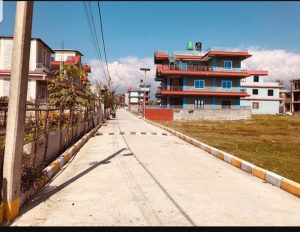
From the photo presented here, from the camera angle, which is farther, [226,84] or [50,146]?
[226,84]

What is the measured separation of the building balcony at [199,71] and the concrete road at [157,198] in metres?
40.5

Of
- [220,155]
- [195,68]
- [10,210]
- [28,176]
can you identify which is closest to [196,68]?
[195,68]

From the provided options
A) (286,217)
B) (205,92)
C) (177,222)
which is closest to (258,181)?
(286,217)

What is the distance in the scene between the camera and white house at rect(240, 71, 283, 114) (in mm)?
69875

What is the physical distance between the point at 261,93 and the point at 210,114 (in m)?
25.1

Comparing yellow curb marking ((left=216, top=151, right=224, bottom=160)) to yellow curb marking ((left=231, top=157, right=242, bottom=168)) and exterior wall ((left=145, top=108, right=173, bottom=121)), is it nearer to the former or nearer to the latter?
yellow curb marking ((left=231, top=157, right=242, bottom=168))

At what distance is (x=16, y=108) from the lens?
19.1 ft

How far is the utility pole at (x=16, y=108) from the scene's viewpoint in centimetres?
579

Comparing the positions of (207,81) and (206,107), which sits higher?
(207,81)

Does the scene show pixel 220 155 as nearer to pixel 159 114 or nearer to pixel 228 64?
pixel 159 114

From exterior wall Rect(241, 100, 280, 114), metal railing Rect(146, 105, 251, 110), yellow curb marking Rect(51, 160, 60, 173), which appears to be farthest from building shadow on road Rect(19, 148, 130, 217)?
exterior wall Rect(241, 100, 280, 114)

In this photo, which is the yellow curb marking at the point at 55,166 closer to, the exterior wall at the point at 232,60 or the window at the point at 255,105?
the exterior wall at the point at 232,60

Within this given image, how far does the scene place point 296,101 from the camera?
263ft
